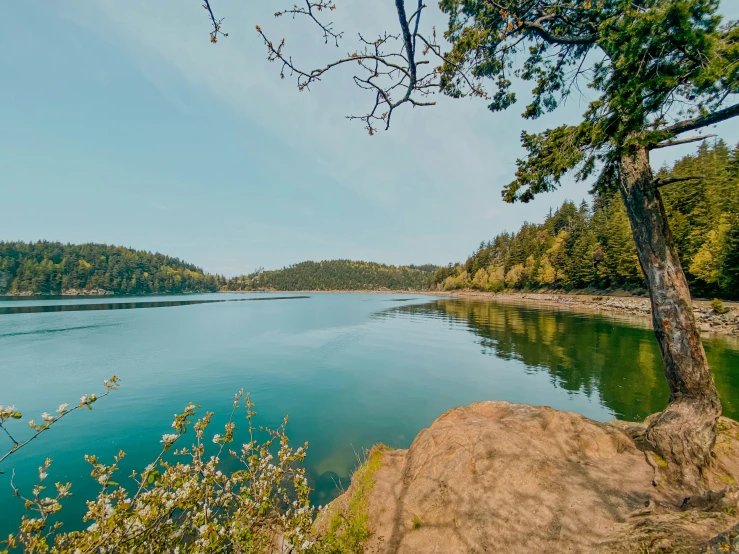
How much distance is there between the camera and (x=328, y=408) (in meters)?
14.7

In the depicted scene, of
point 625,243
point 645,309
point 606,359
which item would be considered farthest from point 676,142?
point 625,243

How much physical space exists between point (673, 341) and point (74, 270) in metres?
206

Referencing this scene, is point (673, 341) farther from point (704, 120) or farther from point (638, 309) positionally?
point (638, 309)

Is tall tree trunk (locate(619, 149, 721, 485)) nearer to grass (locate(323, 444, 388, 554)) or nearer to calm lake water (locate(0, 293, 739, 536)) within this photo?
grass (locate(323, 444, 388, 554))

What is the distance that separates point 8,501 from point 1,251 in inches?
8705

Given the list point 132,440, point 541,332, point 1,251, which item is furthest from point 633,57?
point 1,251

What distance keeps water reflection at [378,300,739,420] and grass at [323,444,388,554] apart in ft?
39.2

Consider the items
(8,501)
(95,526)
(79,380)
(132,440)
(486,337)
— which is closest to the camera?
(95,526)

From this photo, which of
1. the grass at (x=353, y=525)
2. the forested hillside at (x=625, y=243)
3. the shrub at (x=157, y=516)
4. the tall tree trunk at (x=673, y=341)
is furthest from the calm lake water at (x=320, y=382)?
the forested hillside at (x=625, y=243)

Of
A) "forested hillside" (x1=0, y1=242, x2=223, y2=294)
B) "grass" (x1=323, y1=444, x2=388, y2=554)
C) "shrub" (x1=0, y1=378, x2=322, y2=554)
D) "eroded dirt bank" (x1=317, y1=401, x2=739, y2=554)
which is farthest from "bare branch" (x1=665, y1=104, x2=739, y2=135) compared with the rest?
"forested hillside" (x1=0, y1=242, x2=223, y2=294)

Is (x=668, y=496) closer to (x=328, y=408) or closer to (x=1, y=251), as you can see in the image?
(x=328, y=408)

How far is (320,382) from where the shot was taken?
1872 centimetres

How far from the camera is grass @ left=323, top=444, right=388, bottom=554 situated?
5114 millimetres

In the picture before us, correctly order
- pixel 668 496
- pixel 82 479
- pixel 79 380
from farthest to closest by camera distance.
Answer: pixel 79 380 < pixel 82 479 < pixel 668 496
